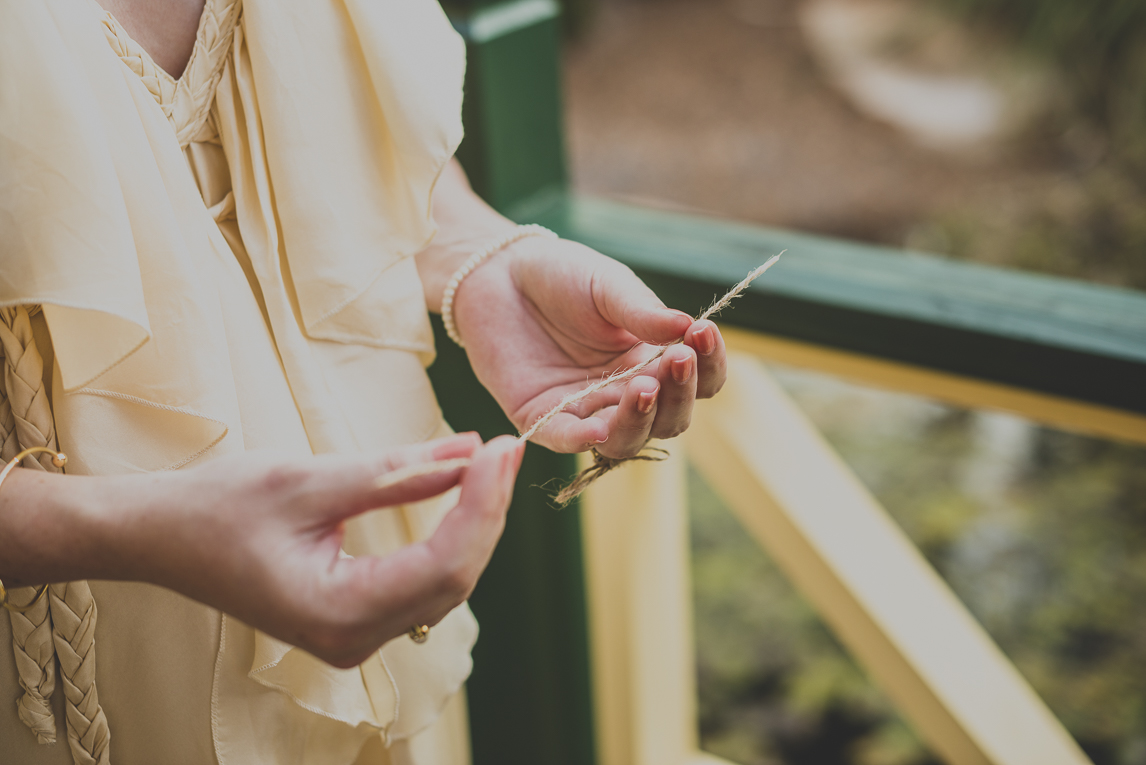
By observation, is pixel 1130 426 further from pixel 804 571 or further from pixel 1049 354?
pixel 804 571

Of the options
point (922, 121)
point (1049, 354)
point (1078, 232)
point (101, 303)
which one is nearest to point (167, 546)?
point (101, 303)

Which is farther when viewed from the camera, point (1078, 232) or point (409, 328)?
point (1078, 232)

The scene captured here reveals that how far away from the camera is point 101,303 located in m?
0.61

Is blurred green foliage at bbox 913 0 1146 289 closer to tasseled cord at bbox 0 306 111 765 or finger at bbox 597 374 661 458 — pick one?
finger at bbox 597 374 661 458

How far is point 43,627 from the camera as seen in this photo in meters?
0.68

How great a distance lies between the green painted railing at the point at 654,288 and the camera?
99cm

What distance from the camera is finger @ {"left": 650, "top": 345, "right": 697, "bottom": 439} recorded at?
2.10 ft

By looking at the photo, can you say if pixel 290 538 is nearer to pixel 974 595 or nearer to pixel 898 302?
pixel 898 302

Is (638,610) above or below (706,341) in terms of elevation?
below

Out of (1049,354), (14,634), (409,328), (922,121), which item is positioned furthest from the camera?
(922,121)

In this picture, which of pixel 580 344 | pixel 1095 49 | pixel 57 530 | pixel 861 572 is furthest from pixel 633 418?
pixel 1095 49

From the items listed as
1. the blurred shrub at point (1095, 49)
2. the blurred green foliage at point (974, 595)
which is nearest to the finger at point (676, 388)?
the blurred green foliage at point (974, 595)

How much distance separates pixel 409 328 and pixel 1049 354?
25.9 inches

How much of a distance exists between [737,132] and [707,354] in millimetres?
4471
